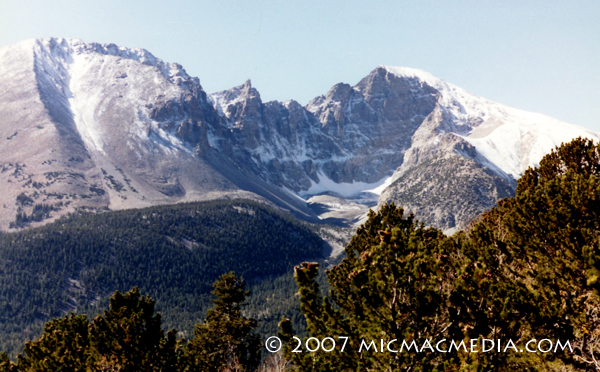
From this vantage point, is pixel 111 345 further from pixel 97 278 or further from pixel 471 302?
pixel 97 278

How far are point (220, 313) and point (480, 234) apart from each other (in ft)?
85.1

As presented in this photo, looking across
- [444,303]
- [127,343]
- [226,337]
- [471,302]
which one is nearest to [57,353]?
[127,343]

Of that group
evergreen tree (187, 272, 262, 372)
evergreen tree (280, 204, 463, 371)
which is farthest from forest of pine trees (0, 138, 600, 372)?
evergreen tree (187, 272, 262, 372)

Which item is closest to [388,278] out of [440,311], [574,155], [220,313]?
[440,311]

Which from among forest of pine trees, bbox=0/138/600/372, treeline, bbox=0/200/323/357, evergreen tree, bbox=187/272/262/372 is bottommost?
treeline, bbox=0/200/323/357

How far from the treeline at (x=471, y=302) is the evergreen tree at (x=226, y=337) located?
20.3 m

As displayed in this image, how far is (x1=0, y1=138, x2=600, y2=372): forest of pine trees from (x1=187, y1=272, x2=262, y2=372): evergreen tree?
9.06 meters

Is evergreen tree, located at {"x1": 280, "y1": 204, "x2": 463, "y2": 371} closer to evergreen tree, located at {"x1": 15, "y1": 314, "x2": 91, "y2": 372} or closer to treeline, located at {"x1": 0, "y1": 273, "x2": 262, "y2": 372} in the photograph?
treeline, located at {"x1": 0, "y1": 273, "x2": 262, "y2": 372}

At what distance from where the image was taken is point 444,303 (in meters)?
9.72

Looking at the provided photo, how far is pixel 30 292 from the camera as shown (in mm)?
146625

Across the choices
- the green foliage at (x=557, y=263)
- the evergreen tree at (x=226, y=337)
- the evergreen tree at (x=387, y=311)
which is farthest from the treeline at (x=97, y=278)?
the evergreen tree at (x=387, y=311)

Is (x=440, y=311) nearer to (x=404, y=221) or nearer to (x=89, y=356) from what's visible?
(x=404, y=221)

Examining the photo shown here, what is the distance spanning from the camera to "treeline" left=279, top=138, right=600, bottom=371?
9.22 m

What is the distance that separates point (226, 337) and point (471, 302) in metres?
26.5
